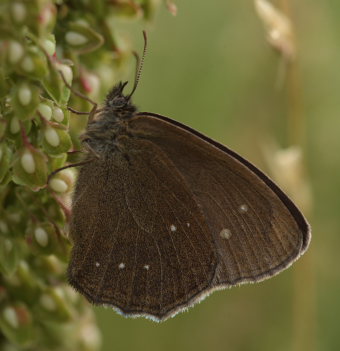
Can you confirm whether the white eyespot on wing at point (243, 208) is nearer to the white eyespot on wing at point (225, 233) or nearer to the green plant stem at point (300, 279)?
the white eyespot on wing at point (225, 233)

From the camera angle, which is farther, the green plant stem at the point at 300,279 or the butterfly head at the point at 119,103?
the green plant stem at the point at 300,279

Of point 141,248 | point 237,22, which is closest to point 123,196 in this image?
point 141,248

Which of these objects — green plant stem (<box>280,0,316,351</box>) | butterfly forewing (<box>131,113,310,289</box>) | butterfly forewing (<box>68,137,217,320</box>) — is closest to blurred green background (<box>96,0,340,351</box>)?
green plant stem (<box>280,0,316,351</box>)

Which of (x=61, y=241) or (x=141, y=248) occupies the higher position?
(x=61, y=241)

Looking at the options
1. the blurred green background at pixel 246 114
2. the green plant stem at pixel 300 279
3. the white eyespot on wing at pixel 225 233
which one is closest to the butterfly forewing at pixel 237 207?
the white eyespot on wing at pixel 225 233

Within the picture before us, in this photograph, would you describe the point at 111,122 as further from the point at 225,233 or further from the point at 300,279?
the point at 300,279

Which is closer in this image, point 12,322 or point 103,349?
point 12,322

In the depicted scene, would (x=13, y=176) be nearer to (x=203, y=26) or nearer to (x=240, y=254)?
(x=240, y=254)

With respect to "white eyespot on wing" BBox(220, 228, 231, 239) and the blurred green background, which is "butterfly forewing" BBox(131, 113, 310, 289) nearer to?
"white eyespot on wing" BBox(220, 228, 231, 239)

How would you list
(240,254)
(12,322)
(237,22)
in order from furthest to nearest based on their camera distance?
1. (237,22)
2. (240,254)
3. (12,322)
